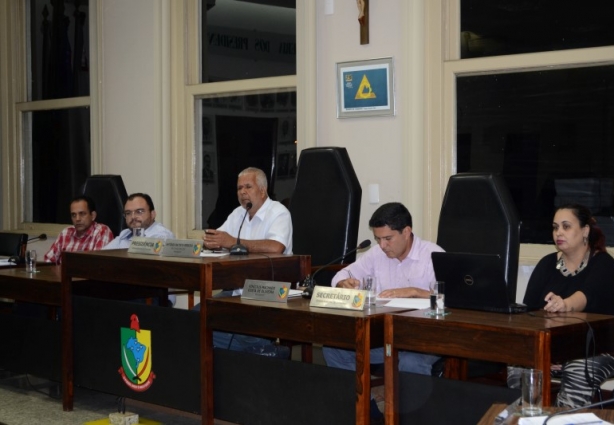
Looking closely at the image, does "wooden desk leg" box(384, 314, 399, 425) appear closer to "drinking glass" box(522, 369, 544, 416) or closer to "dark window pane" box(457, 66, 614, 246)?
"drinking glass" box(522, 369, 544, 416)

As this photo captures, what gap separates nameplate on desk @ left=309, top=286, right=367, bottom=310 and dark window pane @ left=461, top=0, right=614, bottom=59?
6.29ft

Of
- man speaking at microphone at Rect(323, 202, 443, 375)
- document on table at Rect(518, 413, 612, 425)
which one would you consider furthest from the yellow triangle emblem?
document on table at Rect(518, 413, 612, 425)

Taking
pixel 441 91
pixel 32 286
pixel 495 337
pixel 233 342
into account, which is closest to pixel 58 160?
pixel 32 286

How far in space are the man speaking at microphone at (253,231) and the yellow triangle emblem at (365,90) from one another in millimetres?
847

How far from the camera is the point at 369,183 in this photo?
461cm

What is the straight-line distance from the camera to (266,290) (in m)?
3.07

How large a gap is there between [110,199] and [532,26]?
7.91 feet

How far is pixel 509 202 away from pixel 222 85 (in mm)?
2633

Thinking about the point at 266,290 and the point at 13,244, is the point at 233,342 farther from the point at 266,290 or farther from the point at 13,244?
the point at 13,244

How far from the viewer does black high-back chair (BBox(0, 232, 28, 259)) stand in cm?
502

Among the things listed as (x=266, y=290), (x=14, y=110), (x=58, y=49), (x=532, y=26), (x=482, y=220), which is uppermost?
(x=58, y=49)

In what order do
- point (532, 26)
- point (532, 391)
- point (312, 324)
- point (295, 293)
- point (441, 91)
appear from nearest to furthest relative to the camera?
1. point (532, 391)
2. point (312, 324)
3. point (295, 293)
4. point (532, 26)
5. point (441, 91)

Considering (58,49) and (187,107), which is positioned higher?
(58,49)

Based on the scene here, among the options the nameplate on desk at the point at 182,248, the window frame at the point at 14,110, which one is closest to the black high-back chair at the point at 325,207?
the nameplate on desk at the point at 182,248
